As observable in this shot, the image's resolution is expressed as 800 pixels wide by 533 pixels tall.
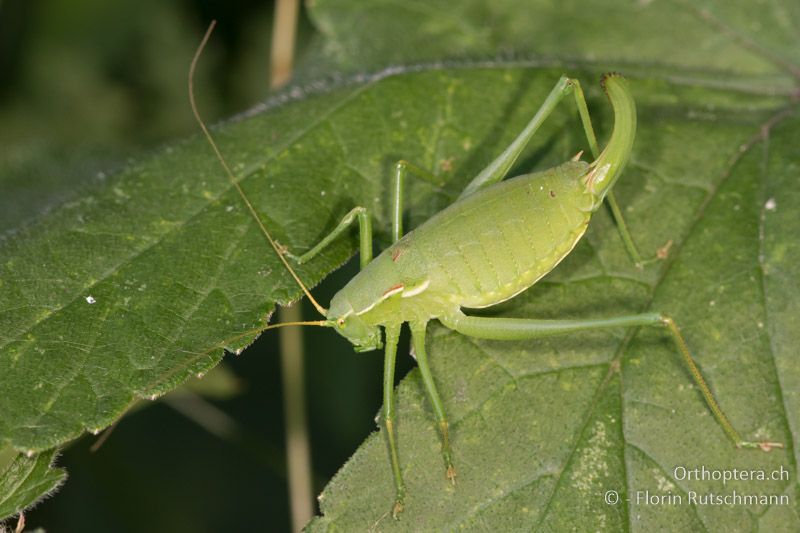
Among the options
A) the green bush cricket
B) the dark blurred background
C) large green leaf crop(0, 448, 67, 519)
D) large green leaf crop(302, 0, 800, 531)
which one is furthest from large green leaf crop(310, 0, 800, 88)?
large green leaf crop(0, 448, 67, 519)

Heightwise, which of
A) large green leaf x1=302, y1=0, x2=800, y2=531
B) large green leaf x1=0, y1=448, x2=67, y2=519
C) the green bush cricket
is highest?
large green leaf x1=0, y1=448, x2=67, y2=519

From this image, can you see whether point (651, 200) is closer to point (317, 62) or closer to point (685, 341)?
point (685, 341)

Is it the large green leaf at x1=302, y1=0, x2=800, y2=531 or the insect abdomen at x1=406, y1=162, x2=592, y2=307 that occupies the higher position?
the insect abdomen at x1=406, y1=162, x2=592, y2=307

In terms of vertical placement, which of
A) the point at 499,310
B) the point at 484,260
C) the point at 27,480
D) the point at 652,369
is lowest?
the point at 652,369

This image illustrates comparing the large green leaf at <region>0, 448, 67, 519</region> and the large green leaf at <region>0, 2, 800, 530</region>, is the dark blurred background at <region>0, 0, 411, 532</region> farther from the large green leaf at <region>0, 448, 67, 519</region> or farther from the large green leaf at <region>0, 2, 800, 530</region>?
the large green leaf at <region>0, 448, 67, 519</region>

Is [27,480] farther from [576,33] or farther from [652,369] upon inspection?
[576,33]

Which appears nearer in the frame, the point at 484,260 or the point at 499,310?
→ the point at 484,260

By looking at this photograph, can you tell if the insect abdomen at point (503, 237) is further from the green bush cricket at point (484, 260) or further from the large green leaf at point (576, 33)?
the large green leaf at point (576, 33)

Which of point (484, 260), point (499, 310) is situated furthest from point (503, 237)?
point (499, 310)
